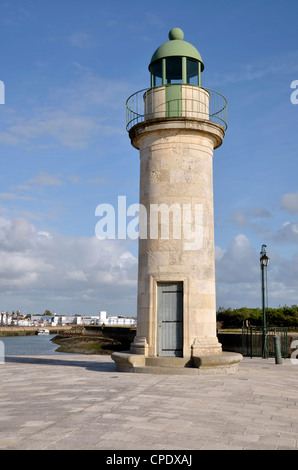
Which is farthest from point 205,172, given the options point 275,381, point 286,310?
point 286,310

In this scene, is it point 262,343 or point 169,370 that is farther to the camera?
point 262,343

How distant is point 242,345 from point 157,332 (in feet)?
25.2

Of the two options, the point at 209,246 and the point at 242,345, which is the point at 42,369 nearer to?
the point at 209,246

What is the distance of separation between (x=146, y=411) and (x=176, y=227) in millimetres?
6704

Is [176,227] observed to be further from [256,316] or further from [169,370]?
[256,316]

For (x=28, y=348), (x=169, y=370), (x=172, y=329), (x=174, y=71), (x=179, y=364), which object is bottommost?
(x=28, y=348)

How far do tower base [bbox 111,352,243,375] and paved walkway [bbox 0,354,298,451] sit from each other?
41 cm

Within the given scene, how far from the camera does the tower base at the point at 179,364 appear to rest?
12.3 metres

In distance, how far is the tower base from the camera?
40.2 feet

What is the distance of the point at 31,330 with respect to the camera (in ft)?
384

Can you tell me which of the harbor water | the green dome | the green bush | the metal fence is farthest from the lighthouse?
the green bush

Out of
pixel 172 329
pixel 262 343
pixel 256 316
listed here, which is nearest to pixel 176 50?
pixel 172 329

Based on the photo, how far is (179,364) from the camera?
12477 mm

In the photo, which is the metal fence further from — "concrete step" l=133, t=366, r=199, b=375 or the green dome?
the green dome
